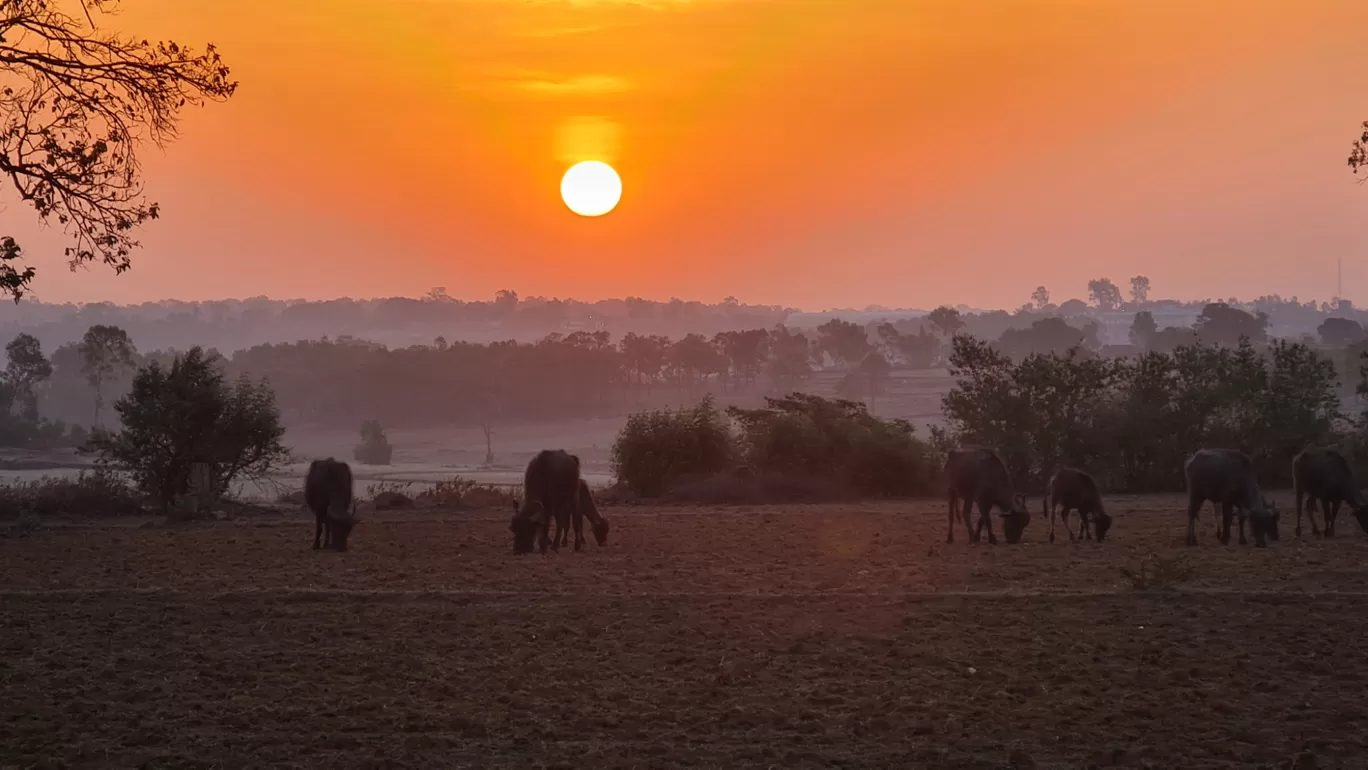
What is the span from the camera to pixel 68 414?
384ft

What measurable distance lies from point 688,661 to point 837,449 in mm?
24842

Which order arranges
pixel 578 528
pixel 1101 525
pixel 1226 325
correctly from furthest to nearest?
pixel 1226 325, pixel 1101 525, pixel 578 528

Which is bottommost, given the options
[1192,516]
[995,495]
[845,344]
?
[1192,516]

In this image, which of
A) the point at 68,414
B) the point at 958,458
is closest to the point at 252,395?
the point at 958,458

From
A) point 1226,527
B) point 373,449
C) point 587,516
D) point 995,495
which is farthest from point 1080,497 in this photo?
point 373,449

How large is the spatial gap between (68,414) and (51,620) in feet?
373

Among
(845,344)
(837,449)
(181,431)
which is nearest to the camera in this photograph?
(181,431)

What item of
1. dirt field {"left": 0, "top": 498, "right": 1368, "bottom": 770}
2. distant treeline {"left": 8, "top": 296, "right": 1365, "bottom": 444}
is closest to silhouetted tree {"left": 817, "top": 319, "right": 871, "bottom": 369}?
distant treeline {"left": 8, "top": 296, "right": 1365, "bottom": 444}

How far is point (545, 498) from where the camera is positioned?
22.3 metres

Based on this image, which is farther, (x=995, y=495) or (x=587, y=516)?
(x=587, y=516)

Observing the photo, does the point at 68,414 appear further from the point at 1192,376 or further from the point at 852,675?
the point at 852,675

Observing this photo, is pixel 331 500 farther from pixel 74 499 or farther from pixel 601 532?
pixel 74 499

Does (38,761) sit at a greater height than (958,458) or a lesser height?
lesser

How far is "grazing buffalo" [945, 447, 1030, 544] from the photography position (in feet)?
74.6
